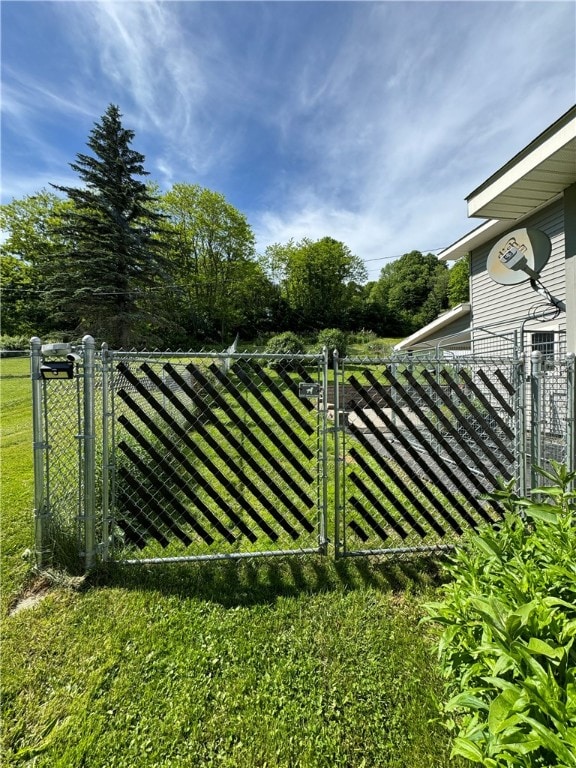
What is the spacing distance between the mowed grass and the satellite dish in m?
4.54

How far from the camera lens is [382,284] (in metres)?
44.4

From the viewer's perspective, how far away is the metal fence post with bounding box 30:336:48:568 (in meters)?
2.34

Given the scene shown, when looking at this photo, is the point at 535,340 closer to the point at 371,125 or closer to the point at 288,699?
the point at 371,125

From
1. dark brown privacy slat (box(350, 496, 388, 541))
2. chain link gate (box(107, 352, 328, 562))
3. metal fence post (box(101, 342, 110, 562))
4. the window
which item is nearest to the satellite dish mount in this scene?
the window

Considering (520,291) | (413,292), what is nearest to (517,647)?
(520,291)

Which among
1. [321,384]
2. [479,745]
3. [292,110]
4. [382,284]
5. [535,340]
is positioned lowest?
[479,745]

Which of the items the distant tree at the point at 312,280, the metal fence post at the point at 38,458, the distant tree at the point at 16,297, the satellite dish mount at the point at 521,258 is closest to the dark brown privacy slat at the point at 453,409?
the metal fence post at the point at 38,458

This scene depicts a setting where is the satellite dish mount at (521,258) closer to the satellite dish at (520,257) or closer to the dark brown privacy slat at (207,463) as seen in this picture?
the satellite dish at (520,257)

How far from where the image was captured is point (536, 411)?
9.11 feet

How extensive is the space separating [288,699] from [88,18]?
734 centimetres

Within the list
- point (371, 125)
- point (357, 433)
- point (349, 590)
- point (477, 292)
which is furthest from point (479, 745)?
point (371, 125)

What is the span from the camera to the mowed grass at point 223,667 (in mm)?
1368

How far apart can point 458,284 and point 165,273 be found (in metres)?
30.1

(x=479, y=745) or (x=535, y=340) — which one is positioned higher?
(x=535, y=340)
